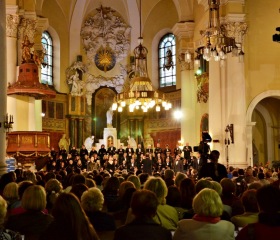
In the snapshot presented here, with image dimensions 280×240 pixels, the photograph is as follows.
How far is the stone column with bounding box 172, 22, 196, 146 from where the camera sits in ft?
90.4

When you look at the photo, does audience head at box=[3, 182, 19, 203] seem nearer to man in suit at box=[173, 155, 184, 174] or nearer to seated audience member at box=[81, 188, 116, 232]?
seated audience member at box=[81, 188, 116, 232]

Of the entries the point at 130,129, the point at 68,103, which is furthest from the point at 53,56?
the point at 130,129

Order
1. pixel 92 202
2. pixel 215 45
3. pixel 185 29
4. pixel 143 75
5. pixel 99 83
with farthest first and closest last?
pixel 99 83 < pixel 185 29 < pixel 143 75 < pixel 215 45 < pixel 92 202

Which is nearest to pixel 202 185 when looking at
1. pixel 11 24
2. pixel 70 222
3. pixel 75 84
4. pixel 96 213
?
pixel 96 213

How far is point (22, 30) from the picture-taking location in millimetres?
21969

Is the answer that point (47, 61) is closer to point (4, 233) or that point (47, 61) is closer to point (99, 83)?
point (99, 83)

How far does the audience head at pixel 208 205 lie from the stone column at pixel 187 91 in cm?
2330

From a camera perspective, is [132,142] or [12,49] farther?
[132,142]

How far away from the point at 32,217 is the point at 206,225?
1685 mm

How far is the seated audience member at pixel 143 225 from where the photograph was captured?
3.84m

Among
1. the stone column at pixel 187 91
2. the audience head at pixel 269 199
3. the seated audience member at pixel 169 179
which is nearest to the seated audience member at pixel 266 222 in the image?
the audience head at pixel 269 199

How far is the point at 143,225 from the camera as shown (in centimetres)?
393

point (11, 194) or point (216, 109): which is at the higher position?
point (216, 109)

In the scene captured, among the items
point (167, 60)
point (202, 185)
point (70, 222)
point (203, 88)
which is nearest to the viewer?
point (70, 222)
